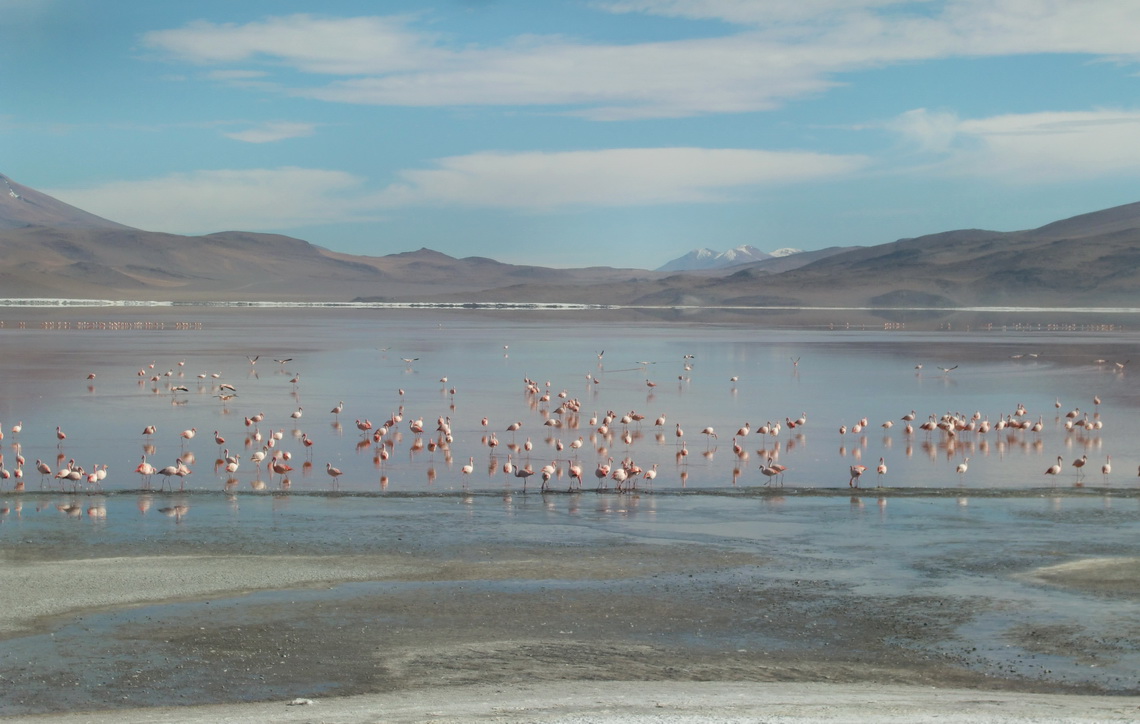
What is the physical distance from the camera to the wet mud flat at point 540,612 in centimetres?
909

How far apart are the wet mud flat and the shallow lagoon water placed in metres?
0.05

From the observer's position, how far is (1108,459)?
18.9 m

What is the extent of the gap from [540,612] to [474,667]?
1630 millimetres

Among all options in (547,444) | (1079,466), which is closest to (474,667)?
(1079,466)

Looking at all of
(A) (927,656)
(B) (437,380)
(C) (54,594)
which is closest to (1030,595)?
(A) (927,656)

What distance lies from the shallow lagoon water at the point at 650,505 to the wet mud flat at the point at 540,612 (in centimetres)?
5

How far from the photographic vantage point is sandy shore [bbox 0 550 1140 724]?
805cm

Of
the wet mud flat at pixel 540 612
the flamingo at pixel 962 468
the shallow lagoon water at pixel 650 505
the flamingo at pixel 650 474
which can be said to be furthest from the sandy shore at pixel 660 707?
the flamingo at pixel 962 468

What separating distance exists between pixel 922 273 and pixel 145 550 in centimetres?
17040

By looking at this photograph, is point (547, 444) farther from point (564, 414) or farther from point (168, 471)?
point (168, 471)

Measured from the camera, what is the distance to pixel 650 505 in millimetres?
15867

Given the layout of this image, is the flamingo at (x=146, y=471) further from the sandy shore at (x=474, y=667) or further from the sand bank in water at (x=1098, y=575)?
the sand bank in water at (x=1098, y=575)

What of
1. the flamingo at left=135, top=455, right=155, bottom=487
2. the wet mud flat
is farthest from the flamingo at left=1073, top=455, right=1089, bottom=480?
the flamingo at left=135, top=455, right=155, bottom=487

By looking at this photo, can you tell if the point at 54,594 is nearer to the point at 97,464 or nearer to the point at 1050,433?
the point at 97,464
